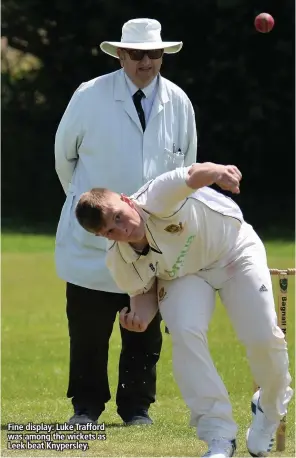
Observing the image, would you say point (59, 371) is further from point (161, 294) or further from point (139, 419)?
point (161, 294)

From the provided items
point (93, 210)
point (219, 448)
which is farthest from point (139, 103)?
point (219, 448)

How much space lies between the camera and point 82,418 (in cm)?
736

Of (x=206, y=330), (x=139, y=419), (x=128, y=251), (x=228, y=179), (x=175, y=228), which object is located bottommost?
(x=139, y=419)

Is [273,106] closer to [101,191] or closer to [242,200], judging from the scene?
[242,200]

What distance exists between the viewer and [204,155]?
2244 cm

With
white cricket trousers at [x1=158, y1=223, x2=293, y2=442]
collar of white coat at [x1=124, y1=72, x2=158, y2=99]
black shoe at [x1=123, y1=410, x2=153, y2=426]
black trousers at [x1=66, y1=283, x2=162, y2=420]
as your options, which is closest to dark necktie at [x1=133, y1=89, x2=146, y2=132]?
collar of white coat at [x1=124, y1=72, x2=158, y2=99]

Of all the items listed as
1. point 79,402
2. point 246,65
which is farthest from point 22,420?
point 246,65

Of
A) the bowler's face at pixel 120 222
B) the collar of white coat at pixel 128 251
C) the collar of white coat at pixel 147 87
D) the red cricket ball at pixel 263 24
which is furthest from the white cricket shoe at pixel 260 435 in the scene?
the red cricket ball at pixel 263 24

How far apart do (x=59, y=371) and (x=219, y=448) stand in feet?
15.0

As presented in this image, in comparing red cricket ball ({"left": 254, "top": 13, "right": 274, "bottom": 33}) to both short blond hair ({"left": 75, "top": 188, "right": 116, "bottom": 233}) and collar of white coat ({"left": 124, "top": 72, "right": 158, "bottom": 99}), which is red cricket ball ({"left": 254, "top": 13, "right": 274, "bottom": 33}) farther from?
short blond hair ({"left": 75, "top": 188, "right": 116, "bottom": 233})

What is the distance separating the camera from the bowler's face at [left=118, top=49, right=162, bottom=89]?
7133mm

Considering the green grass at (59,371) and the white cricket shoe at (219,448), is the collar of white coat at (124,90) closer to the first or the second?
the green grass at (59,371)

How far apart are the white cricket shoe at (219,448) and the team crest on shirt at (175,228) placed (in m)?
1.02

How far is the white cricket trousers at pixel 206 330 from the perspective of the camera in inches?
229
